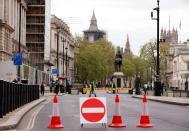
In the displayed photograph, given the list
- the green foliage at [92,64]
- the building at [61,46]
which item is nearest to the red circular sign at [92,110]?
the building at [61,46]

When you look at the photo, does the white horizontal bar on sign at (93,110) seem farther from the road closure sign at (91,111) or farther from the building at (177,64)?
the building at (177,64)

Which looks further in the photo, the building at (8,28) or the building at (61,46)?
the building at (61,46)

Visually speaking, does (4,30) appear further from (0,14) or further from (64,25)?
(64,25)

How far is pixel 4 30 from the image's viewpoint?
300ft

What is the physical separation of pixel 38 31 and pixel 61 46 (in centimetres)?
4276

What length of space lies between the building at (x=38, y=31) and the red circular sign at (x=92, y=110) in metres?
111

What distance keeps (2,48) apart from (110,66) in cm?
10500

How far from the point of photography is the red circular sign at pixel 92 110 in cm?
1872

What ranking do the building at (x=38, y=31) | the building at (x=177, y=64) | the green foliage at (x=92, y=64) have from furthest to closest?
the green foliage at (x=92, y=64), the building at (x=177, y=64), the building at (x=38, y=31)

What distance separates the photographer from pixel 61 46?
175625 millimetres

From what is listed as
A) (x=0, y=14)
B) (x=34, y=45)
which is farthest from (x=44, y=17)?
(x=0, y=14)

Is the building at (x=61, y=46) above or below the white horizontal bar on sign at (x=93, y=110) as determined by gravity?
above

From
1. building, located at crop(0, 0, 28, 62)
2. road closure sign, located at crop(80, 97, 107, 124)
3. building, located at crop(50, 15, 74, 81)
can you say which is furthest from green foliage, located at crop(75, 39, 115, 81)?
road closure sign, located at crop(80, 97, 107, 124)

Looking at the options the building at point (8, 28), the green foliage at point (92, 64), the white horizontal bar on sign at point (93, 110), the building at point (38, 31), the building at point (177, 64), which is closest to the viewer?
the white horizontal bar on sign at point (93, 110)
